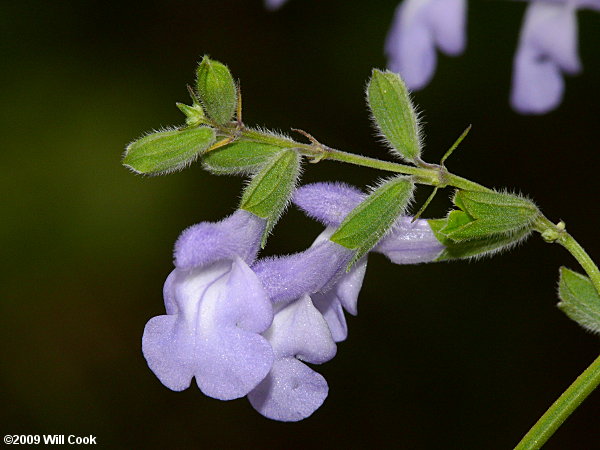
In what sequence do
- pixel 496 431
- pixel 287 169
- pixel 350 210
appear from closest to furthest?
pixel 287 169 → pixel 350 210 → pixel 496 431

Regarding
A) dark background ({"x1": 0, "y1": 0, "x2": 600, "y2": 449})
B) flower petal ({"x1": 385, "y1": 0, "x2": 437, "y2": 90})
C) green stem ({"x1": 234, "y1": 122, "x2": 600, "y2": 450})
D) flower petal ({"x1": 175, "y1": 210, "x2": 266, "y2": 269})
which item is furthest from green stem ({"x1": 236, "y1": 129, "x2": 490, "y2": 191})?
dark background ({"x1": 0, "y1": 0, "x2": 600, "y2": 449})

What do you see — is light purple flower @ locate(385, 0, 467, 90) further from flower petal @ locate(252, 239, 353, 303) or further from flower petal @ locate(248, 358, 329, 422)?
flower petal @ locate(248, 358, 329, 422)

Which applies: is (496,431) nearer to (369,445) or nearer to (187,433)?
(369,445)

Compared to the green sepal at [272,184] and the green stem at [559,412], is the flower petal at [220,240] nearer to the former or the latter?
the green sepal at [272,184]

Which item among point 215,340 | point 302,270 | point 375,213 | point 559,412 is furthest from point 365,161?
point 559,412

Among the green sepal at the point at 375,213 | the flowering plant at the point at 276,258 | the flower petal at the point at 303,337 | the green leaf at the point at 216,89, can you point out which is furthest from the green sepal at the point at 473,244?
the green leaf at the point at 216,89

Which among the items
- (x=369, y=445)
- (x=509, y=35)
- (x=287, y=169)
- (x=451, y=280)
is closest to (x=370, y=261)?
(x=451, y=280)
